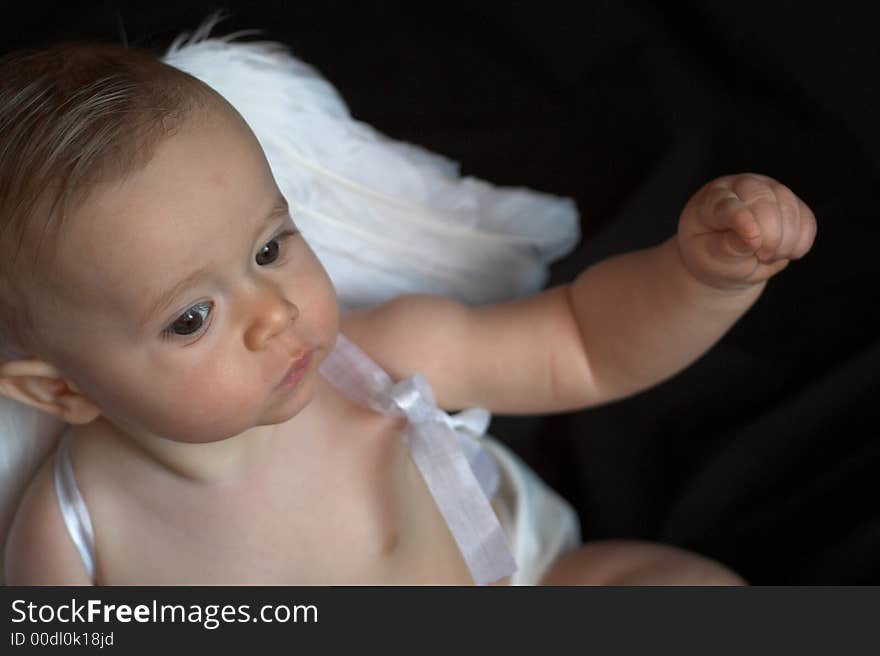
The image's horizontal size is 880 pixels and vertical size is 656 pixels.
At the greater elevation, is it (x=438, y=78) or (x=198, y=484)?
(x=438, y=78)

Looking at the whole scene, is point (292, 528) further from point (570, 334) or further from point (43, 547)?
point (570, 334)

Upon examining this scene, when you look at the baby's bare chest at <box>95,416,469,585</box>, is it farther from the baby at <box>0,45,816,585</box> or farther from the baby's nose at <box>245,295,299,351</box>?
the baby's nose at <box>245,295,299,351</box>

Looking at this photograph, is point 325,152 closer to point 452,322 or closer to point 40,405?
point 452,322

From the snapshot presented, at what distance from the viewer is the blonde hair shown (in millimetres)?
824

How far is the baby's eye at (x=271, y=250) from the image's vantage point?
92cm

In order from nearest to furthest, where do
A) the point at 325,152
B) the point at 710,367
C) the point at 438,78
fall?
the point at 325,152
the point at 710,367
the point at 438,78

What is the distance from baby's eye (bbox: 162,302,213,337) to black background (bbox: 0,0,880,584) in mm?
478

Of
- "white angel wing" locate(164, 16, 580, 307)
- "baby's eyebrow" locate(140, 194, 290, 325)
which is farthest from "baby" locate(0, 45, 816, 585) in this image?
"white angel wing" locate(164, 16, 580, 307)

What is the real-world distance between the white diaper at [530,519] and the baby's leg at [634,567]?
0.06 feet

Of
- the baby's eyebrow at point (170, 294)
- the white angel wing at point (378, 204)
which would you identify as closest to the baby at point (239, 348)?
the baby's eyebrow at point (170, 294)

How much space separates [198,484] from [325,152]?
0.41 metres

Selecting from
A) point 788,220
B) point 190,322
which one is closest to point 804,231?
point 788,220

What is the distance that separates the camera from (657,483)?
53.8 inches
